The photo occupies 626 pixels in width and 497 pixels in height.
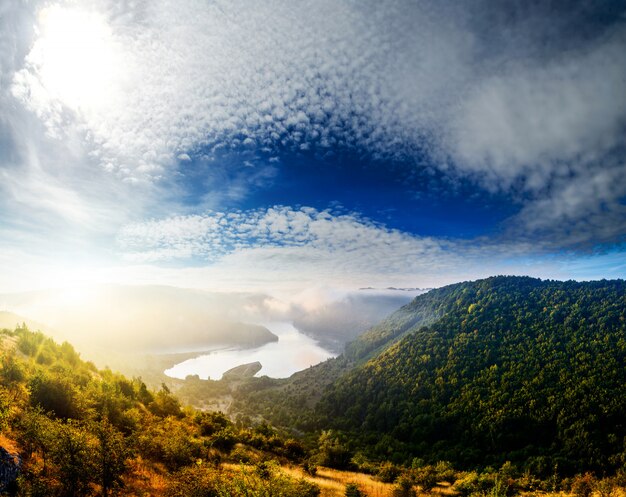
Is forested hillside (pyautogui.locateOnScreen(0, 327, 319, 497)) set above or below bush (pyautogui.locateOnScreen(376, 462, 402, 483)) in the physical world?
above

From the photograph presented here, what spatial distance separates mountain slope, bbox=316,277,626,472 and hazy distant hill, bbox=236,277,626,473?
36 centimetres

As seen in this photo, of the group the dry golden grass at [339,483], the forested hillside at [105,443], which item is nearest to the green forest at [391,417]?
the forested hillside at [105,443]

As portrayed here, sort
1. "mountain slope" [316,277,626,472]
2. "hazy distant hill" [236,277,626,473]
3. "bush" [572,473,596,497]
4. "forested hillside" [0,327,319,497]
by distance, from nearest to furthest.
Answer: "forested hillside" [0,327,319,497] < "bush" [572,473,596,497] < "mountain slope" [316,277,626,472] < "hazy distant hill" [236,277,626,473]

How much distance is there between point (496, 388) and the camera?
4173 inches

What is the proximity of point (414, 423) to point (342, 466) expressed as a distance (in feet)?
274

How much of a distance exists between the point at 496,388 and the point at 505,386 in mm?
2852

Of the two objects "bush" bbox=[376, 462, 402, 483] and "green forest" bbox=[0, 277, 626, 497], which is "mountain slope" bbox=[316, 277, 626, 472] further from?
"bush" bbox=[376, 462, 402, 483]

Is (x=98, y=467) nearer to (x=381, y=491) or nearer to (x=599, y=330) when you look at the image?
(x=381, y=491)

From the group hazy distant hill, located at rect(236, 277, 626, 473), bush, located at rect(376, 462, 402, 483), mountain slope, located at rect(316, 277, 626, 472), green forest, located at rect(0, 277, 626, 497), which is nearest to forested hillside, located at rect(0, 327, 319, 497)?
green forest, located at rect(0, 277, 626, 497)

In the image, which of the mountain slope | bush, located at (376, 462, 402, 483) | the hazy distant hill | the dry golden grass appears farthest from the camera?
the hazy distant hill

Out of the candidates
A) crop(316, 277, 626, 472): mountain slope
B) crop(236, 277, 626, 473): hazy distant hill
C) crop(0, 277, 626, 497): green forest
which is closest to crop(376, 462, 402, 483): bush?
crop(0, 277, 626, 497): green forest

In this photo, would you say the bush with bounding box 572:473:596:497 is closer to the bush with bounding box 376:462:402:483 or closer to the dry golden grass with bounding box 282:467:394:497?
the bush with bounding box 376:462:402:483

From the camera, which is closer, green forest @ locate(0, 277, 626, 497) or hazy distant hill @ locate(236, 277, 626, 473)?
green forest @ locate(0, 277, 626, 497)

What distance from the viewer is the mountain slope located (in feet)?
256
